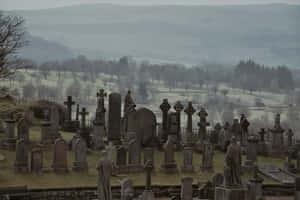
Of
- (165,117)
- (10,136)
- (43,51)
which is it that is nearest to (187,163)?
(165,117)

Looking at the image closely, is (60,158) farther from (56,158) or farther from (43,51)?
(43,51)

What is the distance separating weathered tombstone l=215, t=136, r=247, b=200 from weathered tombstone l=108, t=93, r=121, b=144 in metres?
11.9

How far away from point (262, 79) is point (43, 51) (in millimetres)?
42004

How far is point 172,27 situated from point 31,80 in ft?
301

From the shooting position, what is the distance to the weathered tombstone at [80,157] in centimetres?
2119

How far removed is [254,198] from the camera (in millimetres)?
16516

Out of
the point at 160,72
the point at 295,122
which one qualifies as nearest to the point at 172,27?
the point at 160,72

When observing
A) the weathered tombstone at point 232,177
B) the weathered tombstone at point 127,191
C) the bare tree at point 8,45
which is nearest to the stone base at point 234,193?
the weathered tombstone at point 232,177

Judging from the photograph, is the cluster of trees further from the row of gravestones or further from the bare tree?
the row of gravestones

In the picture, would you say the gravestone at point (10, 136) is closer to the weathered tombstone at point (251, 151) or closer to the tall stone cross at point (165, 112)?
the tall stone cross at point (165, 112)

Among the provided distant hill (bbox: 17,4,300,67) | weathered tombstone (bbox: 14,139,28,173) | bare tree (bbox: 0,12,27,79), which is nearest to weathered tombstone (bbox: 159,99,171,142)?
bare tree (bbox: 0,12,27,79)

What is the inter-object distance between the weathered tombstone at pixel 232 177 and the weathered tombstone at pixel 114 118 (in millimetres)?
11923

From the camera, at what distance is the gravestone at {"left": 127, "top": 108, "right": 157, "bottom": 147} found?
2551cm

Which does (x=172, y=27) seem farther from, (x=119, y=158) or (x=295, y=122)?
(x=119, y=158)
